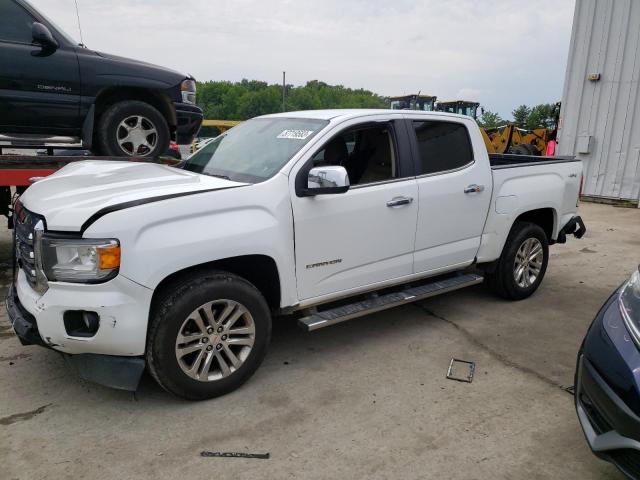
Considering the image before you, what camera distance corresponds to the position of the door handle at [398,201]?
374cm

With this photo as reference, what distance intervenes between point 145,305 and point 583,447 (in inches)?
99.9

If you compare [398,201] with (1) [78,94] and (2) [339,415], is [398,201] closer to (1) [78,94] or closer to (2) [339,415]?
(2) [339,415]

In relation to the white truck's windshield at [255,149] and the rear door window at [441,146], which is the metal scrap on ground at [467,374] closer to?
the rear door window at [441,146]

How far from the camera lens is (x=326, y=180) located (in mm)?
3238

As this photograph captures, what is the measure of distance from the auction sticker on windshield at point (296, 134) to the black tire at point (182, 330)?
1.15 metres

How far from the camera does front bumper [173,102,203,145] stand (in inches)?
226

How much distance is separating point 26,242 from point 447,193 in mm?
3022

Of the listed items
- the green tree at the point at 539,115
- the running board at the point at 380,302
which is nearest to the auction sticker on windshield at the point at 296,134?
the running board at the point at 380,302

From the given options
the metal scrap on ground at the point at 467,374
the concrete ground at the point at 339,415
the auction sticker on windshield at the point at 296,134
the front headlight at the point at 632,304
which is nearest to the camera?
the front headlight at the point at 632,304

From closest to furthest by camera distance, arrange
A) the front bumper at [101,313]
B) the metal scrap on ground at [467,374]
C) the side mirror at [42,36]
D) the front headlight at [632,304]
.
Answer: the front headlight at [632,304]
the front bumper at [101,313]
the metal scrap on ground at [467,374]
the side mirror at [42,36]

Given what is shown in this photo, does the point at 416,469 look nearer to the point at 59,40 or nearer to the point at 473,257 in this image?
the point at 473,257

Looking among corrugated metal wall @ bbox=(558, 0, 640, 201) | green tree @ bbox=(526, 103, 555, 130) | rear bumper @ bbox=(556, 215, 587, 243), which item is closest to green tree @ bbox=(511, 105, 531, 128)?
green tree @ bbox=(526, 103, 555, 130)

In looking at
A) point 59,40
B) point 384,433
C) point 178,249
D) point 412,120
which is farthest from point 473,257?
point 59,40

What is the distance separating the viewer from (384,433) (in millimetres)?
2861
